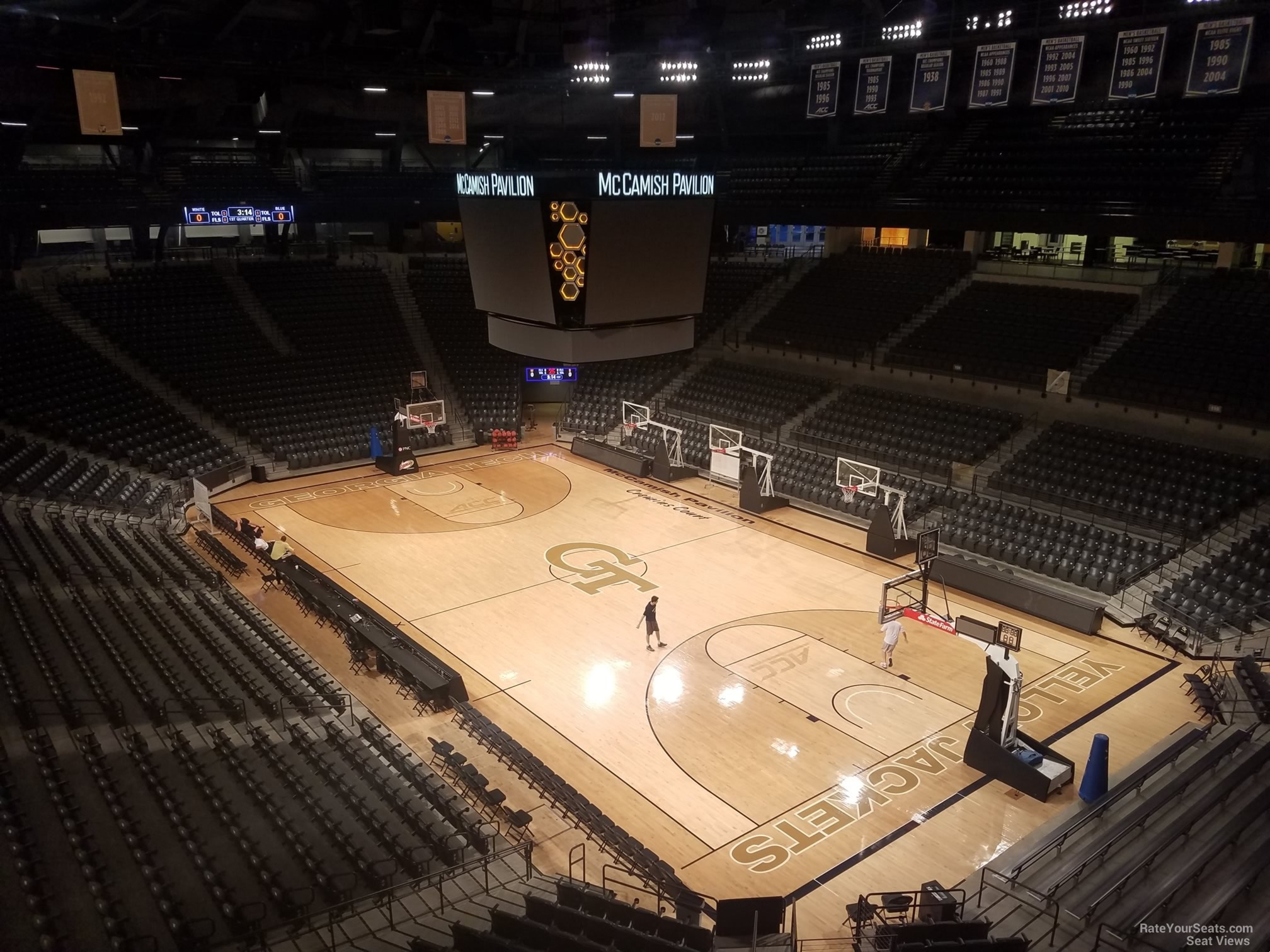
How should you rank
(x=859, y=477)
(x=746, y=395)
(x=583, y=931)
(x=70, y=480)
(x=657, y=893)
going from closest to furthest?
(x=583, y=931) → (x=657, y=893) → (x=70, y=480) → (x=859, y=477) → (x=746, y=395)

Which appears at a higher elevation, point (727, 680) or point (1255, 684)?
point (1255, 684)

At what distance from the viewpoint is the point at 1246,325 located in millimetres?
20391

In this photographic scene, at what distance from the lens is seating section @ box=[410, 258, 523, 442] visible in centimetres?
2900

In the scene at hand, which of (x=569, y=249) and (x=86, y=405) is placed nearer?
(x=569, y=249)

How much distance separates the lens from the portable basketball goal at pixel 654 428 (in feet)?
81.9

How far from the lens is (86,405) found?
76.1ft

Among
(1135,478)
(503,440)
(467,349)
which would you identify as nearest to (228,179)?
(467,349)

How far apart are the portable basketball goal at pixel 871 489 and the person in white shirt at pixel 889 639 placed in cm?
458

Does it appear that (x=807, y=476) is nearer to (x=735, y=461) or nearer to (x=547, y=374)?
(x=735, y=461)

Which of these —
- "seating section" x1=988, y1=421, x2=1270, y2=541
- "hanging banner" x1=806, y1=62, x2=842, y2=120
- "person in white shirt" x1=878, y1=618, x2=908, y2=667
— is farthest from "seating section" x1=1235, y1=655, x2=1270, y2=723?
"hanging banner" x1=806, y1=62, x2=842, y2=120

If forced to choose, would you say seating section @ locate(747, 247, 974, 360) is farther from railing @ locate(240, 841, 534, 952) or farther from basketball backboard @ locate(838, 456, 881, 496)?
railing @ locate(240, 841, 534, 952)

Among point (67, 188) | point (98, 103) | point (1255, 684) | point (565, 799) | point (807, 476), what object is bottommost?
point (565, 799)

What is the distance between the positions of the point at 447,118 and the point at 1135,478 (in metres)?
17.9

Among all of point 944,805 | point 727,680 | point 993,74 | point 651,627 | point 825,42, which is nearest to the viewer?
point 944,805
